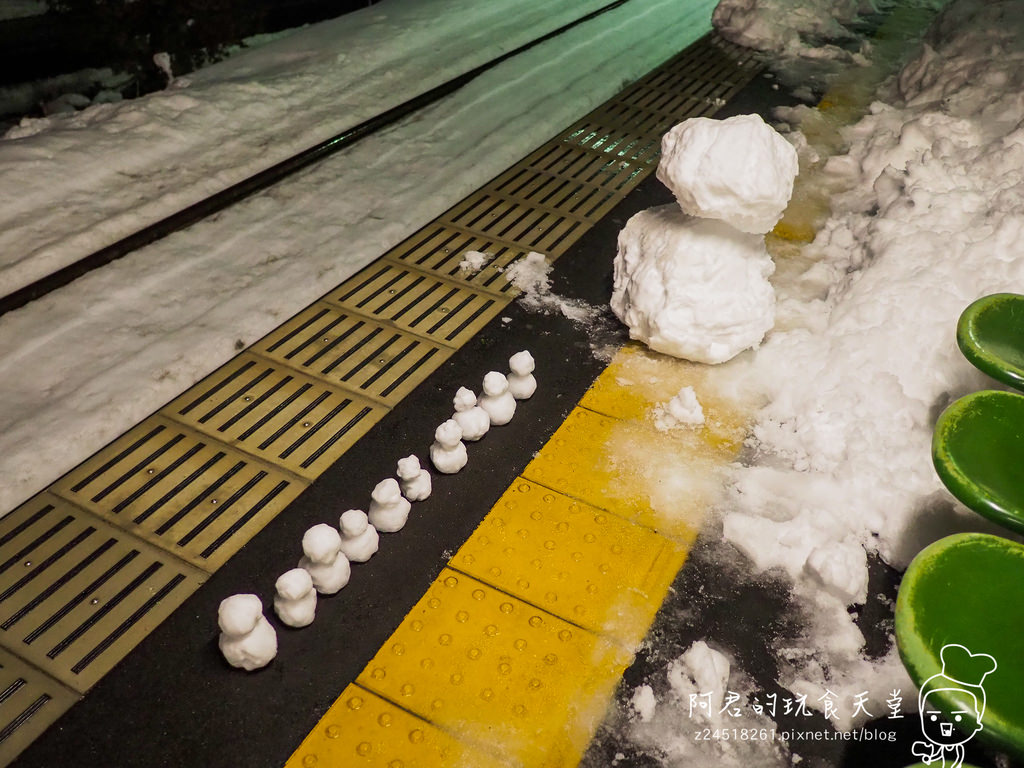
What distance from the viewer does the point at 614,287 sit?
11.2 feet

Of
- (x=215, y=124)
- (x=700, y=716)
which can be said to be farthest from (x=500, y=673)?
(x=215, y=124)

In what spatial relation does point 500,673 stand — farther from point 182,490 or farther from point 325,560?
point 182,490

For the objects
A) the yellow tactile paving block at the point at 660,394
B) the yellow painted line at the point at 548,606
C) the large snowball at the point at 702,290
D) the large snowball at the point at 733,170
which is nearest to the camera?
the yellow painted line at the point at 548,606

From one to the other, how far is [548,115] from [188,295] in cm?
283

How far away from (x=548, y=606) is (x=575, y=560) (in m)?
0.20

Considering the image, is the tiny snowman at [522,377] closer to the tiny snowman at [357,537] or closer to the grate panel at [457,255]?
the grate panel at [457,255]

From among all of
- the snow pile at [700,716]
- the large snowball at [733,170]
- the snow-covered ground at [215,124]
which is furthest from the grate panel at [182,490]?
the large snowball at [733,170]

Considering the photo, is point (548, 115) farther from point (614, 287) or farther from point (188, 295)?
point (188, 295)

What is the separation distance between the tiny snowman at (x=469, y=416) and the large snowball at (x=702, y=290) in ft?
2.79

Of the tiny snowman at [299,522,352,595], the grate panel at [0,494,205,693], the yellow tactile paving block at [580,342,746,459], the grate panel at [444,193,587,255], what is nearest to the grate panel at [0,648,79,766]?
the grate panel at [0,494,205,693]

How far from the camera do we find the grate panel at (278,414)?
9.14 feet

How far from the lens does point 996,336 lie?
257 centimetres

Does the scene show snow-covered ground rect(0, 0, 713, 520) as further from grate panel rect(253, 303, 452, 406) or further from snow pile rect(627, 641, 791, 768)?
snow pile rect(627, 641, 791, 768)

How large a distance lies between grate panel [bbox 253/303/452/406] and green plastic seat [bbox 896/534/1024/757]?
6.36 ft
